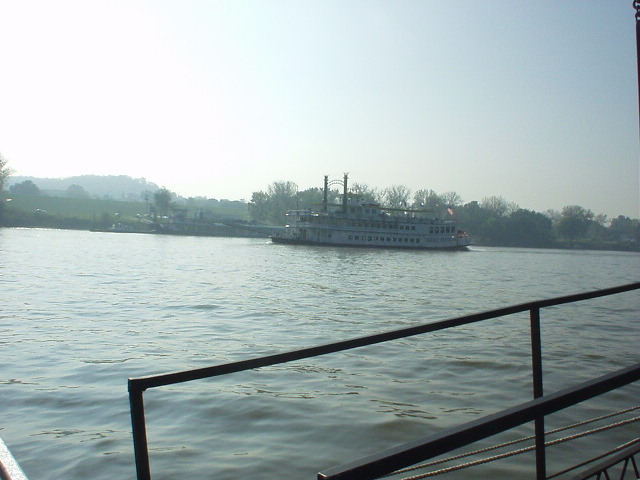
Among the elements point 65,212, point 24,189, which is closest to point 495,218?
point 65,212

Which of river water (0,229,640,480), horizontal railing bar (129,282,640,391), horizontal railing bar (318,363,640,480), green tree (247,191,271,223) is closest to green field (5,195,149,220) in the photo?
green tree (247,191,271,223)

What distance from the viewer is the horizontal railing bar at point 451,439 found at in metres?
1.14

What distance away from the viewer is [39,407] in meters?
6.22

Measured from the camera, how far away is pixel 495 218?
355 ft

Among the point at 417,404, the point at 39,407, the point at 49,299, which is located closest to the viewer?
the point at 39,407

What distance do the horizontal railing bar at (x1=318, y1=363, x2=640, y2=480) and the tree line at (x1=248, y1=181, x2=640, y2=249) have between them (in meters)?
91.4

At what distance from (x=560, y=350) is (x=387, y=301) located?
757 cm

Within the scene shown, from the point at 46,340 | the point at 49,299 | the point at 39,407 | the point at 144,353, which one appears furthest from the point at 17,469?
the point at 49,299

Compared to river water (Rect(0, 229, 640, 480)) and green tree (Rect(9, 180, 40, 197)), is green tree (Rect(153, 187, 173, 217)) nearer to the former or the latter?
green tree (Rect(9, 180, 40, 197))

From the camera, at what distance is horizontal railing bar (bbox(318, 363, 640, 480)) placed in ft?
3.75

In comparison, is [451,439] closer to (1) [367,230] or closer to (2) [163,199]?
(1) [367,230]

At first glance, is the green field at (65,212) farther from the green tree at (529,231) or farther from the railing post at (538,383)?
the railing post at (538,383)

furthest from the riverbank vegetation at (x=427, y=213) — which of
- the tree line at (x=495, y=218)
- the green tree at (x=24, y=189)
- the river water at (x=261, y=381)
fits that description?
the river water at (x=261, y=381)

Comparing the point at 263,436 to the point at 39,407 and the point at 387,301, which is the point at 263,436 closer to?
the point at 39,407
